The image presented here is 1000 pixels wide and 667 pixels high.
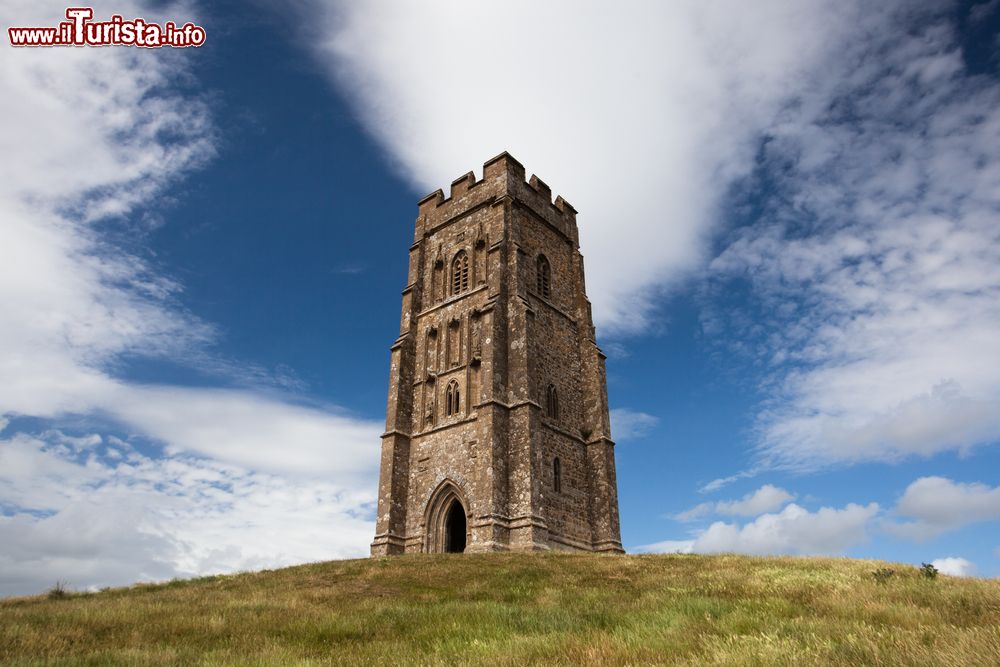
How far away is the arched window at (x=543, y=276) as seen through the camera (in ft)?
105

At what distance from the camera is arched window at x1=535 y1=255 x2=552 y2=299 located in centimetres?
3203

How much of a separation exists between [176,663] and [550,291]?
26.7 meters

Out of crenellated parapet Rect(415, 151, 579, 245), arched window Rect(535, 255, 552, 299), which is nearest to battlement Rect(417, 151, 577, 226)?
crenellated parapet Rect(415, 151, 579, 245)

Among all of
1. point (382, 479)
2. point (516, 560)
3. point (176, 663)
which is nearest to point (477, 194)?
point (382, 479)

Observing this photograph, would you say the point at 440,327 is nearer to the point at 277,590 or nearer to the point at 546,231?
the point at 546,231

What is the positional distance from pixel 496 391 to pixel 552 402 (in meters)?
3.72

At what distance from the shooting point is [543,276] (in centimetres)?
3262

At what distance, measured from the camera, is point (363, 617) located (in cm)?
1062

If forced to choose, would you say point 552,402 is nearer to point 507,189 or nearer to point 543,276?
point 543,276

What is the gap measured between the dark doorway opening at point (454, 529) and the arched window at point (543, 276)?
36.8ft

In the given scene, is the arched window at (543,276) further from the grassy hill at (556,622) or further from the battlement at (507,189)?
the grassy hill at (556,622)

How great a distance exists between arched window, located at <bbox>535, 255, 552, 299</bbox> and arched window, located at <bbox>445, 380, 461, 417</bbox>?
6.54m

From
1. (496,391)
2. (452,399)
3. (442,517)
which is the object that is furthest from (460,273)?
(442,517)

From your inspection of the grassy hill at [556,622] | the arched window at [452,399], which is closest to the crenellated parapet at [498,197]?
the arched window at [452,399]
